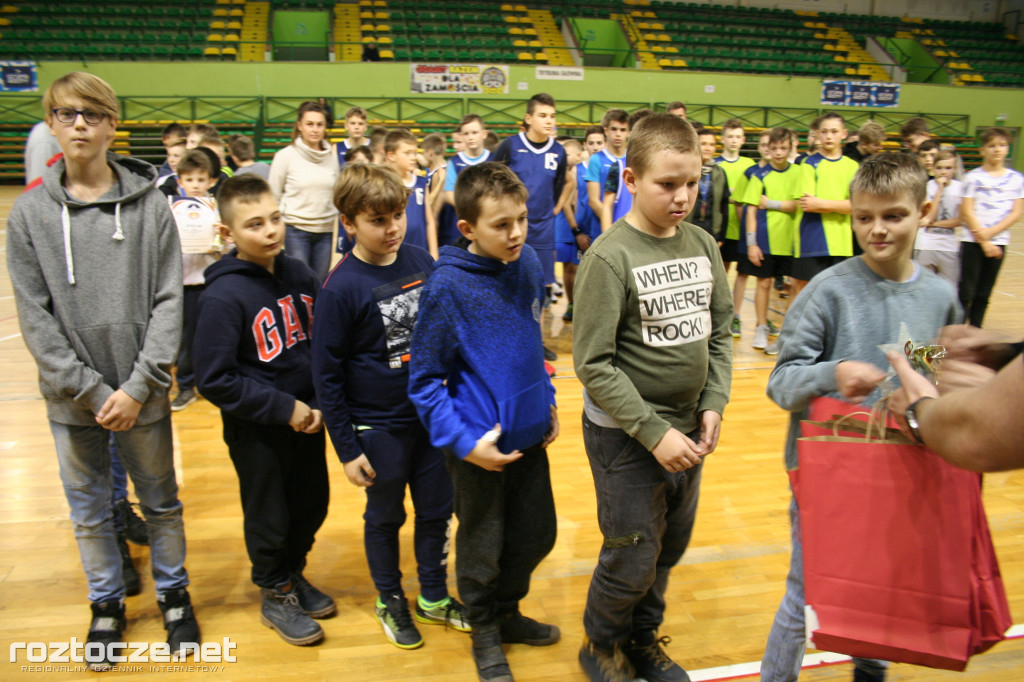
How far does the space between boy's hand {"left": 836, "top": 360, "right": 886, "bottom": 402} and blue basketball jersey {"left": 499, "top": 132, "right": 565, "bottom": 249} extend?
341 centimetres

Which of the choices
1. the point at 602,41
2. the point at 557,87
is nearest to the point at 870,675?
the point at 557,87

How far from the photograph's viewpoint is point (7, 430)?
3.81 m

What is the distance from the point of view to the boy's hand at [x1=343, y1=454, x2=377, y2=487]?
2043mm

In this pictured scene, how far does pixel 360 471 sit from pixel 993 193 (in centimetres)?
472

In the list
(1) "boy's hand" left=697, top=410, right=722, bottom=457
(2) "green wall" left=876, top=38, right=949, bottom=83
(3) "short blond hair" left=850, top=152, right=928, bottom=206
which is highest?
(2) "green wall" left=876, top=38, right=949, bottom=83

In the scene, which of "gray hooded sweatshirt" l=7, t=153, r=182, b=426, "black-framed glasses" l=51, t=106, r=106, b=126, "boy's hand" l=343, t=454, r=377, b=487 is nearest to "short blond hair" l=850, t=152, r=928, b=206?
"boy's hand" l=343, t=454, r=377, b=487

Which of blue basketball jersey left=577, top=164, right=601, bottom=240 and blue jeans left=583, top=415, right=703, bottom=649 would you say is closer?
blue jeans left=583, top=415, right=703, bottom=649

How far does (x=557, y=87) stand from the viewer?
651 inches

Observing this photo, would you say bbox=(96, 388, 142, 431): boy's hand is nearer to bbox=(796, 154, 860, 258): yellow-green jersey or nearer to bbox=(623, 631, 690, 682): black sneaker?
bbox=(623, 631, 690, 682): black sneaker

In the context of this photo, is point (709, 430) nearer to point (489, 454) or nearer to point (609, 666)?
point (489, 454)

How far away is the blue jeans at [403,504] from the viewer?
2.12 metres

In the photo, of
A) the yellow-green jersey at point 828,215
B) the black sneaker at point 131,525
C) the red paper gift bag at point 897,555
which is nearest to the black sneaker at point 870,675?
the red paper gift bag at point 897,555

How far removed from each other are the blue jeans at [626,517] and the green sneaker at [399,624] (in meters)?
0.63

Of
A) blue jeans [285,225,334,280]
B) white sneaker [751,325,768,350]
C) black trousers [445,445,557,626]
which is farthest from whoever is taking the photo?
white sneaker [751,325,768,350]
